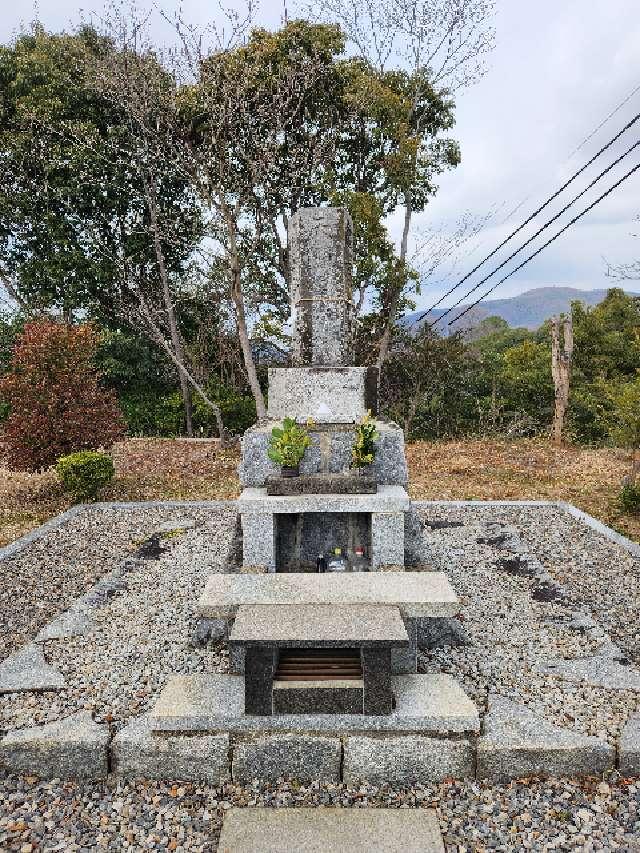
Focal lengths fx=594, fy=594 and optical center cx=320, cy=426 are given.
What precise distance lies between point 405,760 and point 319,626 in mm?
925

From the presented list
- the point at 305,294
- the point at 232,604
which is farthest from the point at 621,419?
the point at 232,604

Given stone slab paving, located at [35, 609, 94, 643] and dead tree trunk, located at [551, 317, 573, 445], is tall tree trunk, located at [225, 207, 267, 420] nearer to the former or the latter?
dead tree trunk, located at [551, 317, 573, 445]

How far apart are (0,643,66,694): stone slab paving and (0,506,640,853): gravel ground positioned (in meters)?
0.09

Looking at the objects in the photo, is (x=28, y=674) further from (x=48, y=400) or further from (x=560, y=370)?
(x=560, y=370)

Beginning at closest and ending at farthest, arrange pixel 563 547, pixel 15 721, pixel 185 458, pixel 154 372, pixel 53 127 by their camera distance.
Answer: pixel 15 721 → pixel 563 547 → pixel 185 458 → pixel 53 127 → pixel 154 372

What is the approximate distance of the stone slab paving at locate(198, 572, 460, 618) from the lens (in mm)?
4301

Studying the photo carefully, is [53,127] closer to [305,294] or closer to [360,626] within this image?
[305,294]

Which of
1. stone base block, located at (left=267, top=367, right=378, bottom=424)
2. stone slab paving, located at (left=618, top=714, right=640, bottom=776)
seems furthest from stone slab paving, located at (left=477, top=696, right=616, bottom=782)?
stone base block, located at (left=267, top=367, right=378, bottom=424)

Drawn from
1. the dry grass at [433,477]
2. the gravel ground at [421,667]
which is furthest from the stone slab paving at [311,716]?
the dry grass at [433,477]

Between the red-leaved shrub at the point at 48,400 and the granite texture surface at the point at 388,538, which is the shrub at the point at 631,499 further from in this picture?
the red-leaved shrub at the point at 48,400

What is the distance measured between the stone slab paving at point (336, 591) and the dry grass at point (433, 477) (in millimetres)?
4977

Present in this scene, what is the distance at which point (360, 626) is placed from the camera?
12.8ft

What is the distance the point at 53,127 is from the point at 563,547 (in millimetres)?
14816

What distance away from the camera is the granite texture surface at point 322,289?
6.36m
